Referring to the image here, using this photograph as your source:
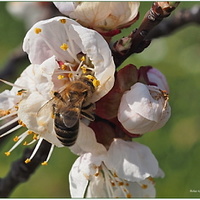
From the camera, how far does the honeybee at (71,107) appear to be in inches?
61.2

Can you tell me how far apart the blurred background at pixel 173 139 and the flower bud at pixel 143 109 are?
133cm

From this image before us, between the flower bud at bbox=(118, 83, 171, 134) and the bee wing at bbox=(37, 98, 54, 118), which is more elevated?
the bee wing at bbox=(37, 98, 54, 118)

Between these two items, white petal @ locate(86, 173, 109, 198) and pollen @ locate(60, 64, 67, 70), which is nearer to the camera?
pollen @ locate(60, 64, 67, 70)

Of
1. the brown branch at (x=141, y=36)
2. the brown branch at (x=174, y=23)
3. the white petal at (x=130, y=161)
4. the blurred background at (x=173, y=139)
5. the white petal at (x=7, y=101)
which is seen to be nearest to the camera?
the brown branch at (x=141, y=36)

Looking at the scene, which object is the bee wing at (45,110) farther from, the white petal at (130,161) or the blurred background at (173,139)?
the blurred background at (173,139)

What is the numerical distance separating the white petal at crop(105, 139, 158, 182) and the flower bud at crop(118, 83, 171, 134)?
0.12m

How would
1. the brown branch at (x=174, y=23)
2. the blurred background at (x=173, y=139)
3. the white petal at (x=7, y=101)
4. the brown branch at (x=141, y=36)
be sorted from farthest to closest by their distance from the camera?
the blurred background at (x=173, y=139) < the brown branch at (x=174, y=23) < the white petal at (x=7, y=101) < the brown branch at (x=141, y=36)

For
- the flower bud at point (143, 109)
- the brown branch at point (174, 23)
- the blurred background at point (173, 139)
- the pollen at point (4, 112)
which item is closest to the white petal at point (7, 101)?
the pollen at point (4, 112)

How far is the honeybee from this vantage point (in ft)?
5.10

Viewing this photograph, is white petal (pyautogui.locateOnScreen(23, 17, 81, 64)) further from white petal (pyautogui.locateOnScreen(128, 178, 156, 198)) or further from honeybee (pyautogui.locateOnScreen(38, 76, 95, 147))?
white petal (pyautogui.locateOnScreen(128, 178, 156, 198))

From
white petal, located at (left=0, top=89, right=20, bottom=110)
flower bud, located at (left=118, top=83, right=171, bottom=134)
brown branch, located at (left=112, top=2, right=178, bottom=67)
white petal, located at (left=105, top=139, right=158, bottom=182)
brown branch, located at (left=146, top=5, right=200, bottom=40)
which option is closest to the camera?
brown branch, located at (left=112, top=2, right=178, bottom=67)

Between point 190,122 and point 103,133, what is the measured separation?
173cm

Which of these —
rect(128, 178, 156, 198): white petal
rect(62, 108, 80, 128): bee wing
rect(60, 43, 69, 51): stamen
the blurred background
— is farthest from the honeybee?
the blurred background

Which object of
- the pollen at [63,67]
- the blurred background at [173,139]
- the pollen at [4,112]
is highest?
the pollen at [63,67]
